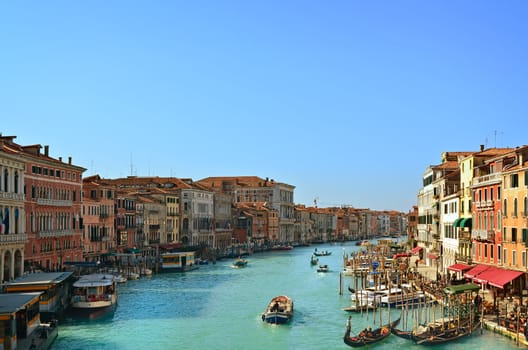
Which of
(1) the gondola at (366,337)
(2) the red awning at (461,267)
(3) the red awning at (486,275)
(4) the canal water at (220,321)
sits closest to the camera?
(1) the gondola at (366,337)

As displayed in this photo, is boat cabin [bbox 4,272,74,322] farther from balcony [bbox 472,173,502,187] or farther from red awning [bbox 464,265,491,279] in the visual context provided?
balcony [bbox 472,173,502,187]

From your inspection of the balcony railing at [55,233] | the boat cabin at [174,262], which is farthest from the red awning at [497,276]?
the boat cabin at [174,262]

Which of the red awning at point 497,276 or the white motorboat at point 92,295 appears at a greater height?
the red awning at point 497,276

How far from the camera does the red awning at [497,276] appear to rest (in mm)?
20578

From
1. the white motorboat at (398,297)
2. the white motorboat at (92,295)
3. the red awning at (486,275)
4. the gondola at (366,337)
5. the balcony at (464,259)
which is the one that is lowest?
the gondola at (366,337)

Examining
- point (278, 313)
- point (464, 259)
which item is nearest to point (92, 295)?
point (278, 313)

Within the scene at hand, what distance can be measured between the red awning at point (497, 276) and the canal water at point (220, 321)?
7.56 ft

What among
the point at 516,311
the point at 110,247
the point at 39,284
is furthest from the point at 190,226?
the point at 516,311

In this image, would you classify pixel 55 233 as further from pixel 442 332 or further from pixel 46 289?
pixel 442 332

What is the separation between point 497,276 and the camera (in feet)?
70.6

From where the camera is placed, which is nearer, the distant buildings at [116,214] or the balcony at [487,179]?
the balcony at [487,179]

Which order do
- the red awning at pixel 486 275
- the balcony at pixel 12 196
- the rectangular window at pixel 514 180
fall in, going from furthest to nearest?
the balcony at pixel 12 196 → the red awning at pixel 486 275 → the rectangular window at pixel 514 180

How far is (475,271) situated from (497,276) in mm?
2161

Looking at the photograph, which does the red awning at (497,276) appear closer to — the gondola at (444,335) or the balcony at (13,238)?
the gondola at (444,335)
